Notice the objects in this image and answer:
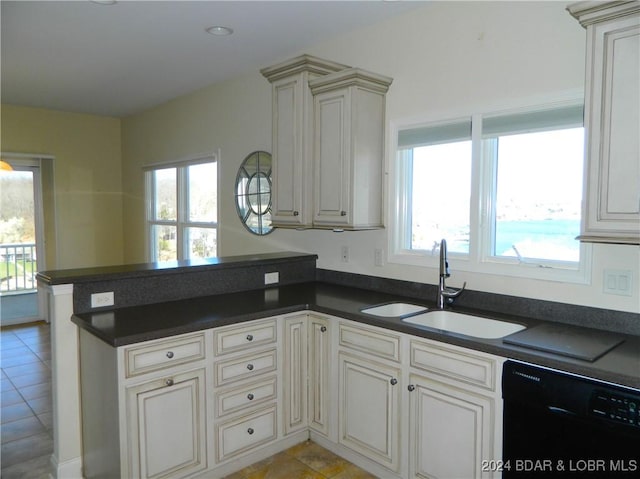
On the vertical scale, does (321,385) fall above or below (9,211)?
below

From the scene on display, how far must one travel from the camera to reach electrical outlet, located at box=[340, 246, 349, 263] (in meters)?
3.43

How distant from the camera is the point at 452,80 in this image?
2.76 m

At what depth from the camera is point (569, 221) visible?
2.41 meters

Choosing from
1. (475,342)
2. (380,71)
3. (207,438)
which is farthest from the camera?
(380,71)

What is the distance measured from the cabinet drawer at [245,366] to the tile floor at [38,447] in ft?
1.77

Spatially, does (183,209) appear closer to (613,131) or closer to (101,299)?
(101,299)

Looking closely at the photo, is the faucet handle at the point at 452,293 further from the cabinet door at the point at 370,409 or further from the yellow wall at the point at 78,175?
the yellow wall at the point at 78,175

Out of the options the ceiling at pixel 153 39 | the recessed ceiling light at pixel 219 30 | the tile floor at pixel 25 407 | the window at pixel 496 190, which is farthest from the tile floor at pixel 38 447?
the recessed ceiling light at pixel 219 30

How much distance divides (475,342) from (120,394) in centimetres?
157

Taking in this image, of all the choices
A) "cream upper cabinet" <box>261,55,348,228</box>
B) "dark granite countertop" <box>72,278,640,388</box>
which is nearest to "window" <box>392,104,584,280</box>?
"dark granite countertop" <box>72,278,640,388</box>

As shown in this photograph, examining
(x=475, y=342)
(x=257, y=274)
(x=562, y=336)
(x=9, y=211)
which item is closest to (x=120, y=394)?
(x=257, y=274)

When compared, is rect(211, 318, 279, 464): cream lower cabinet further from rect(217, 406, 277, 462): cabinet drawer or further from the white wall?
the white wall

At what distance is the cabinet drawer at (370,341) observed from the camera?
2309 mm

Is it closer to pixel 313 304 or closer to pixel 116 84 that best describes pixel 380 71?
pixel 313 304
